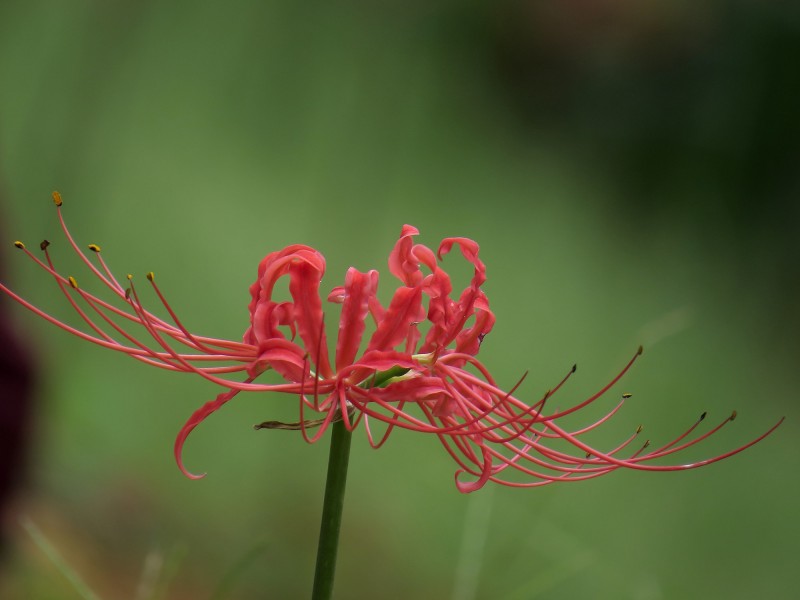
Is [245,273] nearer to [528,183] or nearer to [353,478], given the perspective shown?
[353,478]

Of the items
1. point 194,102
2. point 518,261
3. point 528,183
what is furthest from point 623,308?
point 194,102

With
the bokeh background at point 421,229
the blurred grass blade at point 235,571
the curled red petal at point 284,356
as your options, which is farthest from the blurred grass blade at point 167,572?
the bokeh background at point 421,229

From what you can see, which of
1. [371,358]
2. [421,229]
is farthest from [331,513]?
[421,229]

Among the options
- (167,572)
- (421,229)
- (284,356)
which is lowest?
(167,572)

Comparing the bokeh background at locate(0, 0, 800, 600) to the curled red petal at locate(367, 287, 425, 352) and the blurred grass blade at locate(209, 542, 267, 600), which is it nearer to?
the blurred grass blade at locate(209, 542, 267, 600)

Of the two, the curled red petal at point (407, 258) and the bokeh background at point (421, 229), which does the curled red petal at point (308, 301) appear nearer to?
the curled red petal at point (407, 258)

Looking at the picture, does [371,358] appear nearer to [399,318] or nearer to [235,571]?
[399,318]
